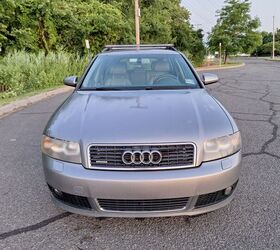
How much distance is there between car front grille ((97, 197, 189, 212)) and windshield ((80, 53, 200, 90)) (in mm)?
1624

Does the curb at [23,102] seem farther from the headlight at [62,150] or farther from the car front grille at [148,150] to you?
the car front grille at [148,150]

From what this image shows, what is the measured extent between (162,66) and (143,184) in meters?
2.27

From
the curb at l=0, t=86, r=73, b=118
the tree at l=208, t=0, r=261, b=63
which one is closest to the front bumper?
the curb at l=0, t=86, r=73, b=118

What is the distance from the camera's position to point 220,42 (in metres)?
42.7

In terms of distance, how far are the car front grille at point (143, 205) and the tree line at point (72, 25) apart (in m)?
16.6

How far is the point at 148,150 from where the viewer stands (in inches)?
103

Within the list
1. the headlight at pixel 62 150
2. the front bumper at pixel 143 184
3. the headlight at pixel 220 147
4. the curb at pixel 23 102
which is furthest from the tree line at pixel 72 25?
the headlight at pixel 220 147

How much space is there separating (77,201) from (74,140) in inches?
19.6

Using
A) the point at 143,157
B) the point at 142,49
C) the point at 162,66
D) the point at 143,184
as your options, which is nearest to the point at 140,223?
the point at 143,184

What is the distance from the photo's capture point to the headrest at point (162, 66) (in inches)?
173

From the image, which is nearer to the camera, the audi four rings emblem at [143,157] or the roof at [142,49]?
the audi four rings emblem at [143,157]

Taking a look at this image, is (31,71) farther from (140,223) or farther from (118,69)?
(140,223)

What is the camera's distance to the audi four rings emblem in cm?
262

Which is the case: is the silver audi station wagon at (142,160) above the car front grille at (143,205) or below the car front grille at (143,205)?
above
